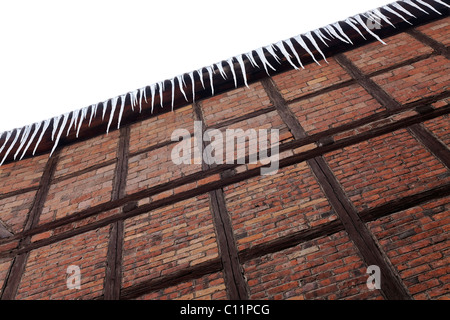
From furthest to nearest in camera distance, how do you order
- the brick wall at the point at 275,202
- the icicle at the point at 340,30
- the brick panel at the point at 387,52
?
the icicle at the point at 340,30, the brick panel at the point at 387,52, the brick wall at the point at 275,202

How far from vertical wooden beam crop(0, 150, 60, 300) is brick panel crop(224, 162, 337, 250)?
244cm

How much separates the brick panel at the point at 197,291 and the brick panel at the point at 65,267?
24.0 inches

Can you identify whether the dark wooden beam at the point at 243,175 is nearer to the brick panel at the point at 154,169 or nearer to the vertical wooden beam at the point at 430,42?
the brick panel at the point at 154,169

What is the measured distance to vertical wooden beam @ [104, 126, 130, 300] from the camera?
11.0 ft

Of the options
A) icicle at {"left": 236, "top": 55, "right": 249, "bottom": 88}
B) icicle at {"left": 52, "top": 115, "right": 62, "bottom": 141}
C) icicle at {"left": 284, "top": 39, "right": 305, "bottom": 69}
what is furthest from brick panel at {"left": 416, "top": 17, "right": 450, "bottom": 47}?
icicle at {"left": 52, "top": 115, "right": 62, "bottom": 141}

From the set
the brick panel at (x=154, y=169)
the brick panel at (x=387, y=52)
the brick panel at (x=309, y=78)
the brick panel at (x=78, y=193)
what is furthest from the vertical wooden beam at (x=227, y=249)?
the brick panel at (x=387, y=52)

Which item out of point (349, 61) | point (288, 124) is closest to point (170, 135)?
point (288, 124)

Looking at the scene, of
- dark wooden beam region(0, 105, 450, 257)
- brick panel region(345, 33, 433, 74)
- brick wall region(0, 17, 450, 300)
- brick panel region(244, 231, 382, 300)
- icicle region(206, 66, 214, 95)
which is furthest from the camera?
icicle region(206, 66, 214, 95)

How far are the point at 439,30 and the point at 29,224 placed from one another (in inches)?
254

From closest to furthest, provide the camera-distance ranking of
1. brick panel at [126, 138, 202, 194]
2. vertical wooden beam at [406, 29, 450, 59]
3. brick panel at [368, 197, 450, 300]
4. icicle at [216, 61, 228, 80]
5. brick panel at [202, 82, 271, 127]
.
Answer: brick panel at [368, 197, 450, 300], brick panel at [126, 138, 202, 194], vertical wooden beam at [406, 29, 450, 59], brick panel at [202, 82, 271, 127], icicle at [216, 61, 228, 80]

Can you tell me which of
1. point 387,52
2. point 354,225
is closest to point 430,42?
point 387,52

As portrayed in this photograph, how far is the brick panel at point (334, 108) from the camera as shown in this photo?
13.8 feet

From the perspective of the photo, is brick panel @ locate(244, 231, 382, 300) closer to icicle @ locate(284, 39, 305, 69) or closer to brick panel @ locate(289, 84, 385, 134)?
brick panel @ locate(289, 84, 385, 134)

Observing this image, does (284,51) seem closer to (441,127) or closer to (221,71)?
(221,71)
